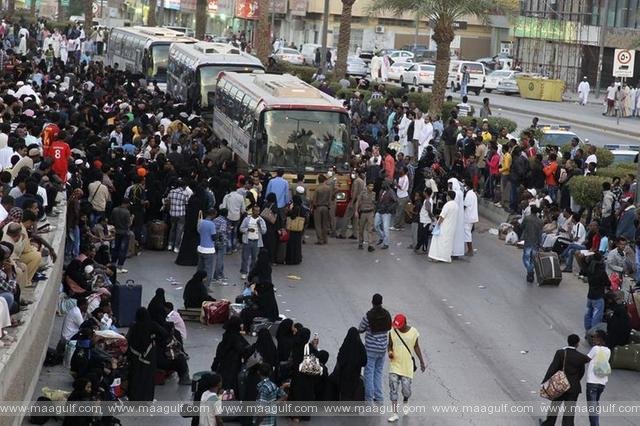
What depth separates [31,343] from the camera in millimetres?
15648

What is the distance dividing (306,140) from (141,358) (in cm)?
1292

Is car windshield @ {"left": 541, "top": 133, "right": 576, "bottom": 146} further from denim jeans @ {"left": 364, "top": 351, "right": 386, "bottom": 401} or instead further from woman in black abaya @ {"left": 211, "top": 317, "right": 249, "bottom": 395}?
woman in black abaya @ {"left": 211, "top": 317, "right": 249, "bottom": 395}

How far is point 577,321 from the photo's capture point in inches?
883

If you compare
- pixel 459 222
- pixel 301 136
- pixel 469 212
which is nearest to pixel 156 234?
pixel 301 136

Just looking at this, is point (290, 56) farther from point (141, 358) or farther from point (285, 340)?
point (141, 358)

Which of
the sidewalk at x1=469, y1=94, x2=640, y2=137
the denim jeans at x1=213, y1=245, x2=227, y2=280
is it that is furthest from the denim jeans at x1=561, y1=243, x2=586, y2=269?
the sidewalk at x1=469, y1=94, x2=640, y2=137

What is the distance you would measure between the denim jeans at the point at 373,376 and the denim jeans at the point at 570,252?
9.45 m

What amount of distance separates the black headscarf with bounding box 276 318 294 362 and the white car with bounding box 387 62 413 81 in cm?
5359

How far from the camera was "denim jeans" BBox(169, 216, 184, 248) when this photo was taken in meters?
25.8

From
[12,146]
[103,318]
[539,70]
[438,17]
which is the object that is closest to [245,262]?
[12,146]

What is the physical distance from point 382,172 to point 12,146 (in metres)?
8.72

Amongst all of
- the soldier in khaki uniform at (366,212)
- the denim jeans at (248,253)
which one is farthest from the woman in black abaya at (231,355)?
the soldier in khaki uniform at (366,212)

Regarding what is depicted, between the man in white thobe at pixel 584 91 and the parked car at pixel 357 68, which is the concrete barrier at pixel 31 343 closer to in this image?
the man in white thobe at pixel 584 91

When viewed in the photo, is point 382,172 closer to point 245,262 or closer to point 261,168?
point 261,168
